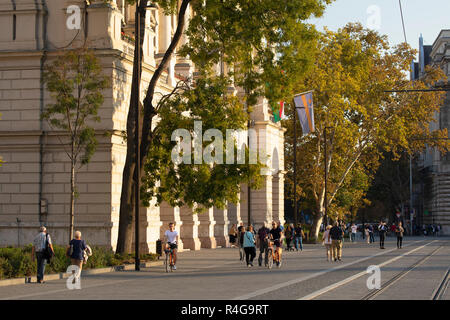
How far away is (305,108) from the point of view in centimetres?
5256

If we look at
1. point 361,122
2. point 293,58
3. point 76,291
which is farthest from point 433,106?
point 76,291

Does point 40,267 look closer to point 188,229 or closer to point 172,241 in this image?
point 172,241

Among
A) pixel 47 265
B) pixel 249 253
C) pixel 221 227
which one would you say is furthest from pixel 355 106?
pixel 47 265

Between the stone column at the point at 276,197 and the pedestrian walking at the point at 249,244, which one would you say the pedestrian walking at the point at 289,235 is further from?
the pedestrian walking at the point at 249,244

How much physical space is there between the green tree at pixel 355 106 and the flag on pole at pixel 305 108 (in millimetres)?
8331

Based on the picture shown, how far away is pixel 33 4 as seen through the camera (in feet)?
119

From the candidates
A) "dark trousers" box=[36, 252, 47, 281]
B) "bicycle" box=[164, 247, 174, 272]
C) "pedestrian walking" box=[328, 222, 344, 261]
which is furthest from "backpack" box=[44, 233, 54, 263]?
"pedestrian walking" box=[328, 222, 344, 261]

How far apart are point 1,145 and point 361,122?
137 feet

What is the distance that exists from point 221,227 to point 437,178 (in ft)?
173

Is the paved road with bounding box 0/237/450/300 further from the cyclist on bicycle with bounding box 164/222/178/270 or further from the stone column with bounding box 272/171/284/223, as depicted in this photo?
the stone column with bounding box 272/171/284/223

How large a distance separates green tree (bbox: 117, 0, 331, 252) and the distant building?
62601mm

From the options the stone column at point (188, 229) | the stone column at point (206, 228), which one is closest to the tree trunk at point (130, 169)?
the stone column at point (188, 229)
